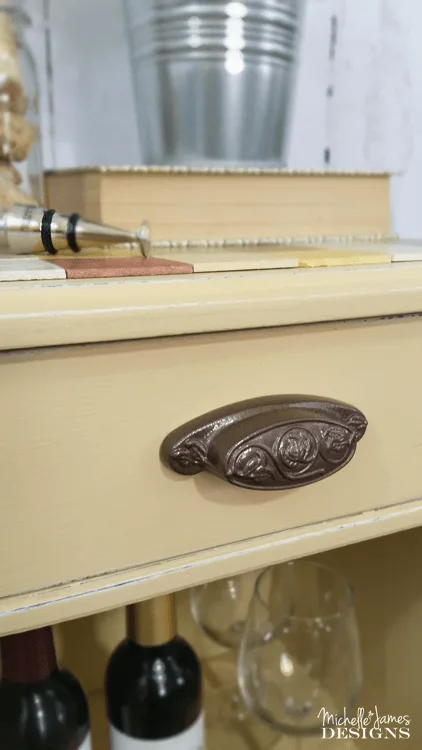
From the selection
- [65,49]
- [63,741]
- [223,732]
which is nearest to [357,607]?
[223,732]

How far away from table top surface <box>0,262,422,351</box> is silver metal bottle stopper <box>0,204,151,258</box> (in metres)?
0.05

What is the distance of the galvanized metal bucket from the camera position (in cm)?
49

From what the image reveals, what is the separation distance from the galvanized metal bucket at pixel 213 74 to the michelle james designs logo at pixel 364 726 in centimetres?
44

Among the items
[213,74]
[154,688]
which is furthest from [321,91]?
[154,688]

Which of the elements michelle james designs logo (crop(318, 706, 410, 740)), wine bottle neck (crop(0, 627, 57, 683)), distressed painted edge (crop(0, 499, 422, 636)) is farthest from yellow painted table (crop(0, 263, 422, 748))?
michelle james designs logo (crop(318, 706, 410, 740))

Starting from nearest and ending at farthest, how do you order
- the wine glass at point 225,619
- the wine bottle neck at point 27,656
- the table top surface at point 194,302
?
the table top surface at point 194,302 < the wine bottle neck at point 27,656 < the wine glass at point 225,619

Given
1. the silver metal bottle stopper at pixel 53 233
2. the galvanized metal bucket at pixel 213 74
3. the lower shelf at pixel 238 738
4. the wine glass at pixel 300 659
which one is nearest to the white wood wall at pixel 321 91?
the galvanized metal bucket at pixel 213 74

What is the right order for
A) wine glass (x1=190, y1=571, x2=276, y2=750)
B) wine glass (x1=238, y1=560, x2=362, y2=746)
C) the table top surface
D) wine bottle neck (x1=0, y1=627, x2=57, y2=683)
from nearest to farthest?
the table top surface
wine bottle neck (x1=0, y1=627, x2=57, y2=683)
wine glass (x1=238, y1=560, x2=362, y2=746)
wine glass (x1=190, y1=571, x2=276, y2=750)

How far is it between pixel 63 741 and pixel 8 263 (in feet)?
0.96

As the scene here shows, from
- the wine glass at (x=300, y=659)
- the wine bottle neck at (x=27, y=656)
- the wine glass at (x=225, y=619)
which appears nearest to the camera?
the wine bottle neck at (x=27, y=656)

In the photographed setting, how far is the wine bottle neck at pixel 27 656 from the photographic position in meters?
0.40

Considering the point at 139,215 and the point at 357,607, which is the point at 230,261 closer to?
the point at 139,215

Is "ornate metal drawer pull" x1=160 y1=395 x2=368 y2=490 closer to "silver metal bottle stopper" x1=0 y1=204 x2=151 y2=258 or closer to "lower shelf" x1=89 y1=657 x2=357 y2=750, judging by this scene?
"silver metal bottle stopper" x1=0 y1=204 x2=151 y2=258

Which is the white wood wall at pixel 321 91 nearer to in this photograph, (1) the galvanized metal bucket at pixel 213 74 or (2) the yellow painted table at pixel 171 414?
(1) the galvanized metal bucket at pixel 213 74
